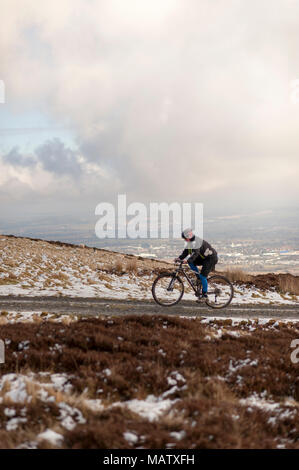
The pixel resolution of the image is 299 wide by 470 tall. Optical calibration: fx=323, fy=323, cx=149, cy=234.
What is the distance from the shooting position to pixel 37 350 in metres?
7.31

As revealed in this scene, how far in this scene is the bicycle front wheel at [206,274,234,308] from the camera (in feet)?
45.6

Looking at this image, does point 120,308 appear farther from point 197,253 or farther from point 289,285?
point 289,285

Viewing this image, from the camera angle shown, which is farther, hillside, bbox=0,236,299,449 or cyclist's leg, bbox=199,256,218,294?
cyclist's leg, bbox=199,256,218,294

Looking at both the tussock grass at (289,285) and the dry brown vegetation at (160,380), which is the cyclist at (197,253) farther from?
the tussock grass at (289,285)

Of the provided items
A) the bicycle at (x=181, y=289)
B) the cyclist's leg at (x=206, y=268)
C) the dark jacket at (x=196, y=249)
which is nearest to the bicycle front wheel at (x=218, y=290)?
the bicycle at (x=181, y=289)

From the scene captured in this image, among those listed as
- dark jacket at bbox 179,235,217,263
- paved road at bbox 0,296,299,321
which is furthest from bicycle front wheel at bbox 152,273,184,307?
dark jacket at bbox 179,235,217,263

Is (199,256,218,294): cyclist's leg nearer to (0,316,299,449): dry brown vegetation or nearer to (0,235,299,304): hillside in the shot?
(0,235,299,304): hillside

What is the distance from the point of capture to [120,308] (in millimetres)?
13219

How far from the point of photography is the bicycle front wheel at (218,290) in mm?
13914

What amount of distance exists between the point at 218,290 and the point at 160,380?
8.41 metres

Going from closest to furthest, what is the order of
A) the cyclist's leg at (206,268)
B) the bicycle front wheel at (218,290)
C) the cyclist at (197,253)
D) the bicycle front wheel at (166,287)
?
the cyclist at (197,253) < the cyclist's leg at (206,268) < the bicycle front wheel at (166,287) < the bicycle front wheel at (218,290)

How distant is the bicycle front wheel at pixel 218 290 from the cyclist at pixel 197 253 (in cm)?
82

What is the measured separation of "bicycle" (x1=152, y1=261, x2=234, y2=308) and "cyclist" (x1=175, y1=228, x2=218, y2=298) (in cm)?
56
